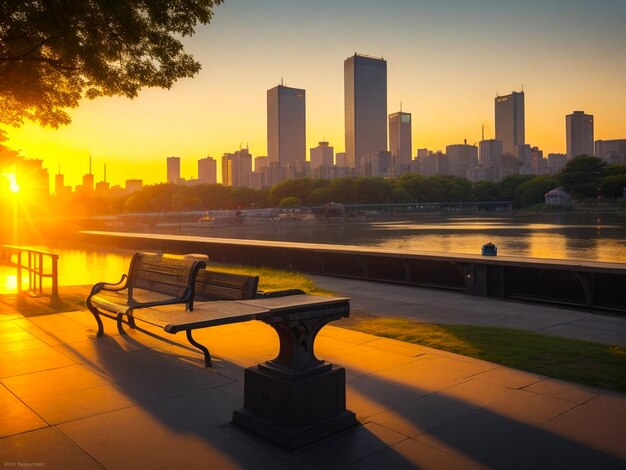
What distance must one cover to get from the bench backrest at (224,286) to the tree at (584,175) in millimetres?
160869

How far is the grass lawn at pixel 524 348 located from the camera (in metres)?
5.83

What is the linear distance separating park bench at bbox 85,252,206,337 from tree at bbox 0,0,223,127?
3892 mm

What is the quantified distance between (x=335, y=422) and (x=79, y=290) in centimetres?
998

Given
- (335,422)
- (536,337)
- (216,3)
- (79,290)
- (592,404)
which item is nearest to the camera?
(335,422)

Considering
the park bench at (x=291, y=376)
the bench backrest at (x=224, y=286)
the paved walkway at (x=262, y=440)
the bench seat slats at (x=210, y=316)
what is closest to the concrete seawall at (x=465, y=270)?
the paved walkway at (x=262, y=440)

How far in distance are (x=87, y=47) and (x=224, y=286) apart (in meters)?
5.50

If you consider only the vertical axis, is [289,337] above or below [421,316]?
above

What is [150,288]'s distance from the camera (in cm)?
785

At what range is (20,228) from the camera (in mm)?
37969

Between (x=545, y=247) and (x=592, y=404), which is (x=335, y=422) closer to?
(x=592, y=404)

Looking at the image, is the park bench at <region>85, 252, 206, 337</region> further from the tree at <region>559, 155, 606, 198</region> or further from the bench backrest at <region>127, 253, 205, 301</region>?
the tree at <region>559, 155, 606, 198</region>

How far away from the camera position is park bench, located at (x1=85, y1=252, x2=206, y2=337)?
21.6 ft

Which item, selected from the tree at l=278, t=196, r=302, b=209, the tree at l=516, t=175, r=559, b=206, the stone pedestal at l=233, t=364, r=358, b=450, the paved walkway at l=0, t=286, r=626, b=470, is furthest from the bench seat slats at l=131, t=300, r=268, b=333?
the tree at l=516, t=175, r=559, b=206

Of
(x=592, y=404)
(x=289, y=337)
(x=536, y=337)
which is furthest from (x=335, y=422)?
(x=536, y=337)
